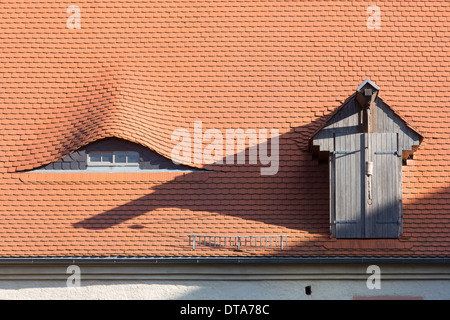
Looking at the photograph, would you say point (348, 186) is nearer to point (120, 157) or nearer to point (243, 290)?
point (243, 290)

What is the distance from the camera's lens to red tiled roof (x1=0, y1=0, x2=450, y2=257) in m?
14.8

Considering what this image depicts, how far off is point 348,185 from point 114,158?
385cm

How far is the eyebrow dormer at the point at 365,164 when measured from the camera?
1448 cm

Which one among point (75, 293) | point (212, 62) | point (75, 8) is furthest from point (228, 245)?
point (75, 8)

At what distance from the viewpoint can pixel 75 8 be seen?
17.4 metres

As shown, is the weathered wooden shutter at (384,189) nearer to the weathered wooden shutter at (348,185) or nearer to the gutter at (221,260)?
the weathered wooden shutter at (348,185)

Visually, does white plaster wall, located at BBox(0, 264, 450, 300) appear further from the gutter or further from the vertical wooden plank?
the vertical wooden plank

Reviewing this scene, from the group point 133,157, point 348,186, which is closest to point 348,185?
point 348,186

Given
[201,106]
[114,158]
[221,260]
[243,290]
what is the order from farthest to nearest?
[201,106] → [114,158] → [243,290] → [221,260]

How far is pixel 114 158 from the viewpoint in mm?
15484

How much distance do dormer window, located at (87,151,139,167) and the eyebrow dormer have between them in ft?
9.85

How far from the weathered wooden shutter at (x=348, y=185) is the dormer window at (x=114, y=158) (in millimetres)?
3274
